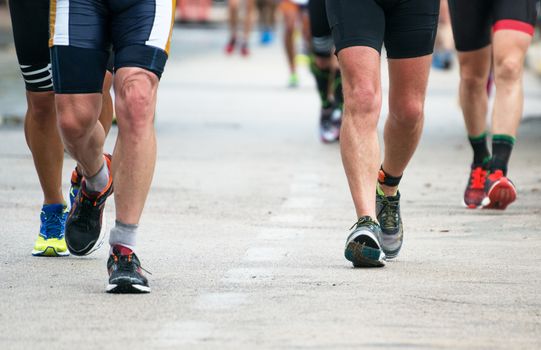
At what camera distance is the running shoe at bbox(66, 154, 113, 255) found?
6.96 m

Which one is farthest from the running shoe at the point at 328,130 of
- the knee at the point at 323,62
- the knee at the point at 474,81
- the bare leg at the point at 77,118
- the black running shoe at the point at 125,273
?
the black running shoe at the point at 125,273

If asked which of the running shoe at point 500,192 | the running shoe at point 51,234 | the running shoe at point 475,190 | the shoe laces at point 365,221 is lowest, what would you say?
the running shoe at point 475,190

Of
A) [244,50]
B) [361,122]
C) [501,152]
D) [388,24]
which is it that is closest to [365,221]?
[361,122]

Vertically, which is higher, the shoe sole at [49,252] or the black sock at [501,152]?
the shoe sole at [49,252]

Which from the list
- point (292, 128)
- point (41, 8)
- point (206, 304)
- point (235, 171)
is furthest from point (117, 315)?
point (292, 128)

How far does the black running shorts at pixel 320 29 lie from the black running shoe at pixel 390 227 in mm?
5203

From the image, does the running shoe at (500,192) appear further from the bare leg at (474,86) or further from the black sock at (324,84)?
the black sock at (324,84)

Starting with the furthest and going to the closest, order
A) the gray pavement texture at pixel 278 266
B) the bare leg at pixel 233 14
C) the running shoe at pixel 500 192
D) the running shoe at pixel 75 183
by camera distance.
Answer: the bare leg at pixel 233 14 < the running shoe at pixel 500 192 < the running shoe at pixel 75 183 < the gray pavement texture at pixel 278 266

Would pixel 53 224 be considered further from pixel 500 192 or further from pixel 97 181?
pixel 500 192

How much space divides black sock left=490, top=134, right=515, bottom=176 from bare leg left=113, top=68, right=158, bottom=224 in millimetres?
3308

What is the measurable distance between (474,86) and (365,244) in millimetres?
3193

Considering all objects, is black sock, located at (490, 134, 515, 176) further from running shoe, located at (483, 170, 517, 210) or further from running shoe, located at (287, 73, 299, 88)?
running shoe, located at (287, 73, 299, 88)

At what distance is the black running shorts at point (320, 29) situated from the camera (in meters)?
12.7

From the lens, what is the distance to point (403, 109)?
7180 millimetres
